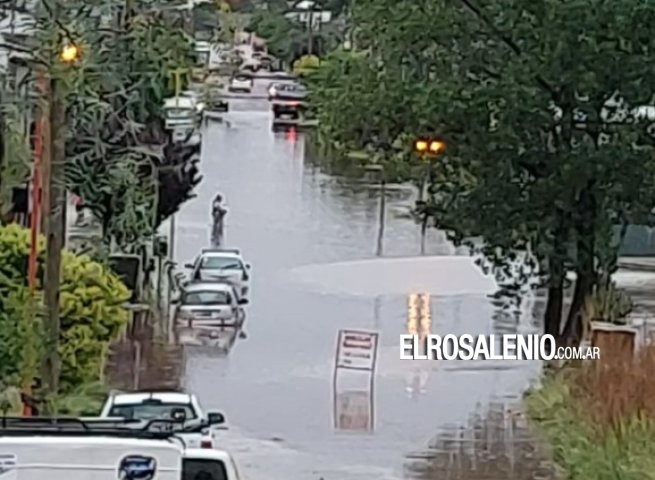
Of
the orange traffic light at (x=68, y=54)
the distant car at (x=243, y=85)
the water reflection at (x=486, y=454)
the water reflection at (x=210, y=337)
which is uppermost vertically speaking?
the distant car at (x=243, y=85)

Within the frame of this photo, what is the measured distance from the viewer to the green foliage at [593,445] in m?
14.4

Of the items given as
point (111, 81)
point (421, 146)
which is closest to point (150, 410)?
point (111, 81)

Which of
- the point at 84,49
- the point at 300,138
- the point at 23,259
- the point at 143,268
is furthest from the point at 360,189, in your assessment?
the point at 84,49

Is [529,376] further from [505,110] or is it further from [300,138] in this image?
[300,138]

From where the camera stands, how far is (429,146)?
24.4 m

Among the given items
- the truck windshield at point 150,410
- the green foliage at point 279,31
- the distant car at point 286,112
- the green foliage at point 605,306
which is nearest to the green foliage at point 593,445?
the truck windshield at point 150,410

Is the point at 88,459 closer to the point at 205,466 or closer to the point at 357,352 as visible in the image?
the point at 205,466

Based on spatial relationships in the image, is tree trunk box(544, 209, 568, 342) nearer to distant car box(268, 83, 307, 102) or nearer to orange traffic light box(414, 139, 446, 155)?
orange traffic light box(414, 139, 446, 155)

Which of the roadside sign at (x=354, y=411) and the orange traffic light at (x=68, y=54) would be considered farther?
the roadside sign at (x=354, y=411)

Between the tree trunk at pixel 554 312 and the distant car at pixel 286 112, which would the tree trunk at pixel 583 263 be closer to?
the tree trunk at pixel 554 312

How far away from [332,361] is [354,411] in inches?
147

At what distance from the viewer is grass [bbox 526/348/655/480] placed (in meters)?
14.7

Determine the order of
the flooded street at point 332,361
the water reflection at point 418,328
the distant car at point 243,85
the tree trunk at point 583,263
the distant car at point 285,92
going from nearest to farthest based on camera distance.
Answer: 1. the flooded street at point 332,361
2. the tree trunk at point 583,263
3. the water reflection at point 418,328
4. the distant car at point 285,92
5. the distant car at point 243,85

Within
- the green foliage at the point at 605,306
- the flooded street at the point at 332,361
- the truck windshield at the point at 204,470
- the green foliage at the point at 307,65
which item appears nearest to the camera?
the truck windshield at the point at 204,470
